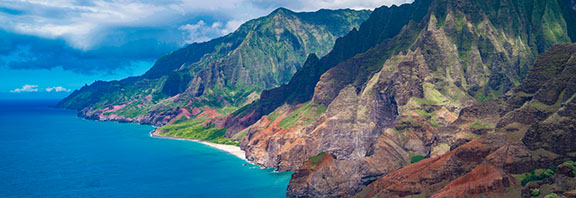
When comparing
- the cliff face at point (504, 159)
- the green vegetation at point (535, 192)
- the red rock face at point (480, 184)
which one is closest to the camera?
the green vegetation at point (535, 192)

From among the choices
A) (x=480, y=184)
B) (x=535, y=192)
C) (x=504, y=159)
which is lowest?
(x=535, y=192)

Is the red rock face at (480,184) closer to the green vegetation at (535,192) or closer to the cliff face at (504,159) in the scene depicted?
the cliff face at (504,159)

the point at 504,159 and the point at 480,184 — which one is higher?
the point at 504,159

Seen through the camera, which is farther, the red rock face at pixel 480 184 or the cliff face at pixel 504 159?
the cliff face at pixel 504 159

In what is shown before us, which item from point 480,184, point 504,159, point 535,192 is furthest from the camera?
point 504,159

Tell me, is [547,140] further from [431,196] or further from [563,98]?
[431,196]

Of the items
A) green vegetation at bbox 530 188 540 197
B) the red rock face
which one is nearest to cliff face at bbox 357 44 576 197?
the red rock face

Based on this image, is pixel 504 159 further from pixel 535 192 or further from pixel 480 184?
pixel 535 192

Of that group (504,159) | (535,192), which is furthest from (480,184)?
(535,192)

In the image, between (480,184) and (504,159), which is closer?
(480,184)

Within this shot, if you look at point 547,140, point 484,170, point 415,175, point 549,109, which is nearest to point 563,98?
point 549,109

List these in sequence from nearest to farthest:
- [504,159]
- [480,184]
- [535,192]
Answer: [535,192] < [480,184] < [504,159]

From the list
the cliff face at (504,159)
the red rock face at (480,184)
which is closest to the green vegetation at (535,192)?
the cliff face at (504,159)
